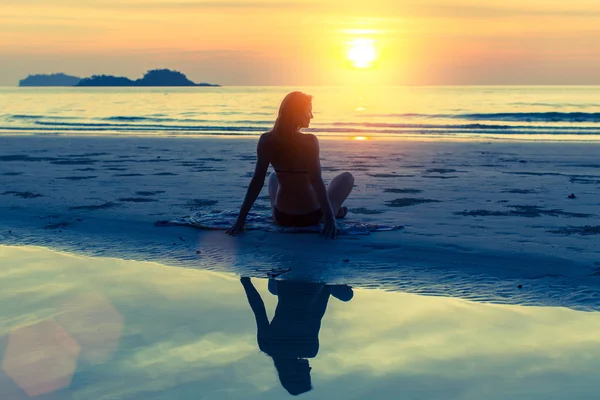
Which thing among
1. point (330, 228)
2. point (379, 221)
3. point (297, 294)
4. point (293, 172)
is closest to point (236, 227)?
point (293, 172)

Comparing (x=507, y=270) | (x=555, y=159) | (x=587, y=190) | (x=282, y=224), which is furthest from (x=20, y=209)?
(x=555, y=159)

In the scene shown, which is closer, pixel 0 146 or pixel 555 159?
pixel 555 159

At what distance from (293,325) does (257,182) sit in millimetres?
2886

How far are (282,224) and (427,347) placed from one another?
12.1ft

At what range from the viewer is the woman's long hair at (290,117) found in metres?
6.81

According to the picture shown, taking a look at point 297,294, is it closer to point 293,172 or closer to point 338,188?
point 293,172

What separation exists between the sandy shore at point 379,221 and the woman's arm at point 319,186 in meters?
0.17

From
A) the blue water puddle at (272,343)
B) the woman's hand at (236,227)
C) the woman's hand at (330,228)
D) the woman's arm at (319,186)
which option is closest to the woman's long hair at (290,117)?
the woman's arm at (319,186)

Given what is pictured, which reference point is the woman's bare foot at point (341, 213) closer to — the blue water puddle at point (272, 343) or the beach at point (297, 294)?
the beach at point (297, 294)

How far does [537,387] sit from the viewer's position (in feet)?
11.5

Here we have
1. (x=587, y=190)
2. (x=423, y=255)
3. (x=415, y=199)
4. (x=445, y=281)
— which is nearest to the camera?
(x=445, y=281)

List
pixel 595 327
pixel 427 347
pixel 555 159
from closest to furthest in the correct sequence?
pixel 427 347 → pixel 595 327 → pixel 555 159

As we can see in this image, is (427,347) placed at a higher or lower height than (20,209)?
higher

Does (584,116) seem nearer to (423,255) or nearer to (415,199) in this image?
(415,199)
